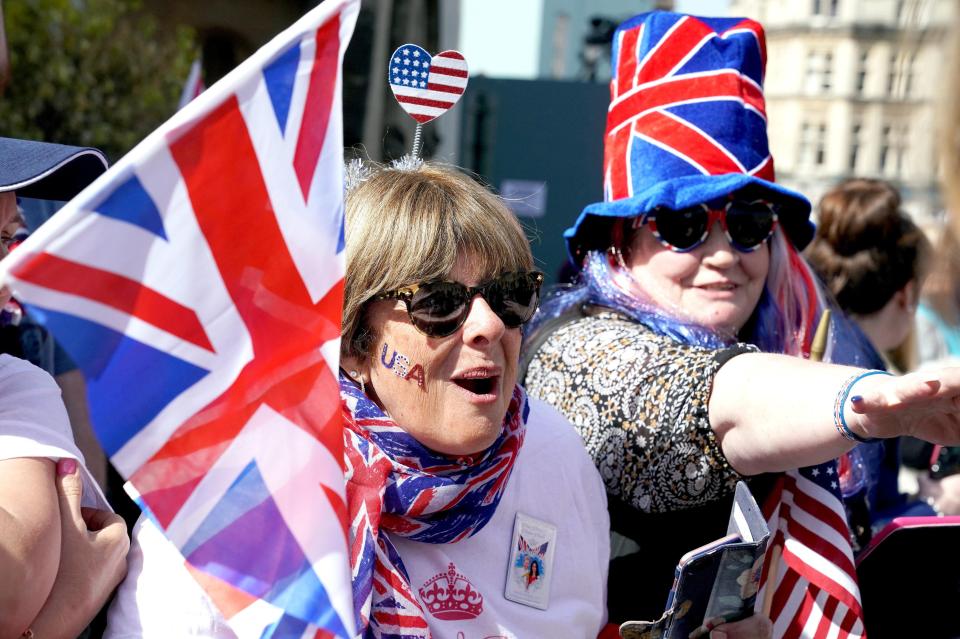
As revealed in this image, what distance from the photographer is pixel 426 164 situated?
2.27m

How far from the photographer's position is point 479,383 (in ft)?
6.71

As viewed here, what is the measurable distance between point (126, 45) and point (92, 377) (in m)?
7.52

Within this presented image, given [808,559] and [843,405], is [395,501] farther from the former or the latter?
[808,559]

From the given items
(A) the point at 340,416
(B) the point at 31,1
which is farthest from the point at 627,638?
(B) the point at 31,1

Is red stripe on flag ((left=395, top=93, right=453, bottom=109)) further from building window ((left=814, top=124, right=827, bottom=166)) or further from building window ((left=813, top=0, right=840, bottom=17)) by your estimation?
building window ((left=813, top=0, right=840, bottom=17))

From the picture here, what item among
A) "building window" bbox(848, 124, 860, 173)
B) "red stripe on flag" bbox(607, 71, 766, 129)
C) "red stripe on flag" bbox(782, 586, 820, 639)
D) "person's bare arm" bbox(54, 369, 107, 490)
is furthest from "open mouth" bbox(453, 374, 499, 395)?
"building window" bbox(848, 124, 860, 173)

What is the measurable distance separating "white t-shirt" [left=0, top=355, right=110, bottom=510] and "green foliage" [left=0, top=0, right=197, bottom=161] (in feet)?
20.0

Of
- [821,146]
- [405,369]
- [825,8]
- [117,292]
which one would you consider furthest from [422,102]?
[825,8]

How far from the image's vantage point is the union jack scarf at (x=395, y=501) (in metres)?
1.87

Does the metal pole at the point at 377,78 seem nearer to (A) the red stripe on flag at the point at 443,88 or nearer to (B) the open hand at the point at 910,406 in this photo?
(A) the red stripe on flag at the point at 443,88

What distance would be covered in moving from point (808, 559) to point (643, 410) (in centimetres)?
53

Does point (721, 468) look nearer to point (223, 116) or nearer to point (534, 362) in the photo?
point (534, 362)

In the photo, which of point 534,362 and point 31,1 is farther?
point 31,1

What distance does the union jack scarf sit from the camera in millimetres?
1870
